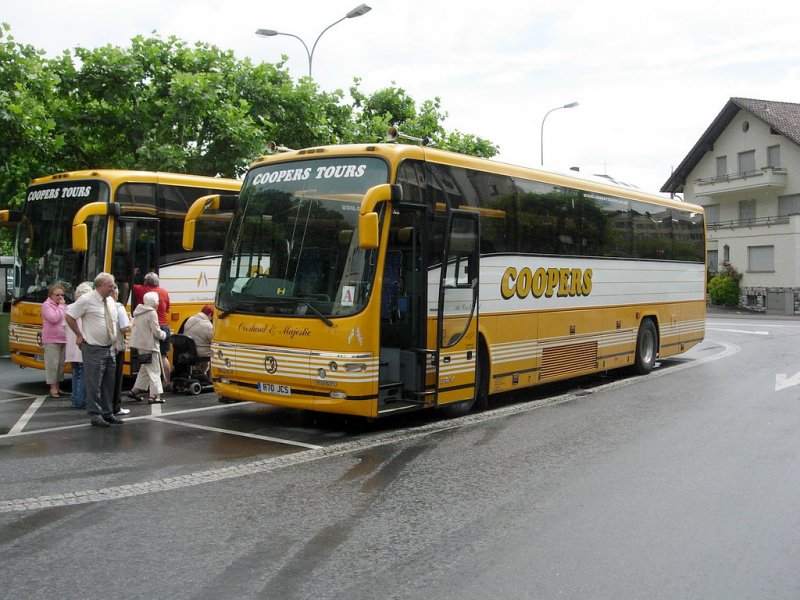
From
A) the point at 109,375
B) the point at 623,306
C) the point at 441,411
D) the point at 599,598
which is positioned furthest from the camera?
the point at 623,306

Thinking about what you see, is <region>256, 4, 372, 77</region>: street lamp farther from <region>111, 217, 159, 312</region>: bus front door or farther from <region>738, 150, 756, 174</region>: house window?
<region>738, 150, 756, 174</region>: house window

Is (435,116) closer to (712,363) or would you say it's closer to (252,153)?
(252,153)

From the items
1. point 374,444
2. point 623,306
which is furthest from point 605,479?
point 623,306

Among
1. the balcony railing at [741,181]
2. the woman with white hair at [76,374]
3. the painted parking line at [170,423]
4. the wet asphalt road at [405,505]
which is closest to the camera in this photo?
the wet asphalt road at [405,505]

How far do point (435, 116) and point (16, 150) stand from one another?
15.8 meters

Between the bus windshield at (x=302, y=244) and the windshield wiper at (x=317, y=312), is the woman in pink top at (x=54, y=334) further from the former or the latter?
the windshield wiper at (x=317, y=312)

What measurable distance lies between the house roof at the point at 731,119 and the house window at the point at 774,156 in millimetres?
1364

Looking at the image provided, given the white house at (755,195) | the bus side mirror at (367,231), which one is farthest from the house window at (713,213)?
the bus side mirror at (367,231)

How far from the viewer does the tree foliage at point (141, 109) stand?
59.6 feet

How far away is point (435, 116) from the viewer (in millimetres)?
30359

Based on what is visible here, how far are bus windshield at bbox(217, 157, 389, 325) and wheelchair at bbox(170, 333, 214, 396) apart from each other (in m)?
2.91

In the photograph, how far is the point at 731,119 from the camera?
5050 cm

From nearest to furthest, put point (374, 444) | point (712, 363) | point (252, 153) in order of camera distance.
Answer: point (374, 444), point (712, 363), point (252, 153)

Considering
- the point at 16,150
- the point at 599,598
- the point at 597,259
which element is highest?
the point at 16,150
